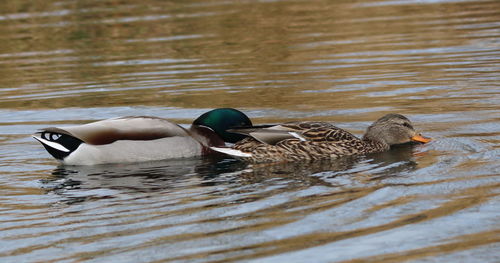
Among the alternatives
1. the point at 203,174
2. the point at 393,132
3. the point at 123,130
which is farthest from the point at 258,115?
the point at 203,174

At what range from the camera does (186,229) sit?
23.5 feet

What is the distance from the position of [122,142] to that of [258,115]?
96.1 inches

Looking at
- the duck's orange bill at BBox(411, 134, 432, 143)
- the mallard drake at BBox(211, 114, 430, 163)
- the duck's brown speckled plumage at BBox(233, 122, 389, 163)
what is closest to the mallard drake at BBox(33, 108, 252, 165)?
the mallard drake at BBox(211, 114, 430, 163)

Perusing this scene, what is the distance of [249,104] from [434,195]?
535 cm

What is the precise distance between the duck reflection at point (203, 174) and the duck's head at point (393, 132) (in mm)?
108

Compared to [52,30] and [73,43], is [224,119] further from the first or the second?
[52,30]

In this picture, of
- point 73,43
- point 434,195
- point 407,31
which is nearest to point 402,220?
point 434,195

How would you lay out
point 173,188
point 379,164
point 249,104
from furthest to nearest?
1. point 249,104
2. point 379,164
3. point 173,188

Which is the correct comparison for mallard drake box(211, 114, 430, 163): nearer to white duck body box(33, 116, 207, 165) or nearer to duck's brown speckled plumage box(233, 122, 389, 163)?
duck's brown speckled plumage box(233, 122, 389, 163)

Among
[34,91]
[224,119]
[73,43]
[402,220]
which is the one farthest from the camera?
[73,43]

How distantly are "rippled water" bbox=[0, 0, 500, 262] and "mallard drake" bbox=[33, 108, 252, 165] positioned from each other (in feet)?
0.48

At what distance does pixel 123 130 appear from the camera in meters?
10.3

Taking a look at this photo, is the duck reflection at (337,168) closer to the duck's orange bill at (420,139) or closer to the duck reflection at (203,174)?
the duck reflection at (203,174)

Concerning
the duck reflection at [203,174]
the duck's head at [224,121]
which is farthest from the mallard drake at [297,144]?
the duck's head at [224,121]
